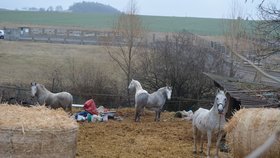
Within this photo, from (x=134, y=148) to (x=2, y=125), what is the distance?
386 centimetres

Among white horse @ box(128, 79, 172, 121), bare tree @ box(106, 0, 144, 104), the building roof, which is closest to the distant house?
the building roof

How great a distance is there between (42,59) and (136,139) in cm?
2090

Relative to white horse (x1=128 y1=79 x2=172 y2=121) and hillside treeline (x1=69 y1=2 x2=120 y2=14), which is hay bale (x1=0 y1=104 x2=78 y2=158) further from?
hillside treeline (x1=69 y1=2 x2=120 y2=14)

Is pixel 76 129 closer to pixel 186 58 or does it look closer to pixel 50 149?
pixel 50 149

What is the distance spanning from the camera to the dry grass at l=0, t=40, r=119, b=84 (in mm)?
24516

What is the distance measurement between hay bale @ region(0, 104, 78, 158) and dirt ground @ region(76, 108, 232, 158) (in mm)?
2157

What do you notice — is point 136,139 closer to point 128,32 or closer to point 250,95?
point 250,95

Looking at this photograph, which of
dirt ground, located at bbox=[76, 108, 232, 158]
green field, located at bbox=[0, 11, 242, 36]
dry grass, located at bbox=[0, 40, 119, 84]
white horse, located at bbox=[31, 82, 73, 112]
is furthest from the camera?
green field, located at bbox=[0, 11, 242, 36]

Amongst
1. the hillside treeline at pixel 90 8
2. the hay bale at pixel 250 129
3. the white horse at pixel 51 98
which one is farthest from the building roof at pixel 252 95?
the hillside treeline at pixel 90 8

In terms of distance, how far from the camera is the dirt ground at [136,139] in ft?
31.1

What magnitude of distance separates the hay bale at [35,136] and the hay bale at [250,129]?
7.99ft

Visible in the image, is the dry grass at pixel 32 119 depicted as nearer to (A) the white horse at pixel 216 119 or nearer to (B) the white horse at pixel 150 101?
(A) the white horse at pixel 216 119

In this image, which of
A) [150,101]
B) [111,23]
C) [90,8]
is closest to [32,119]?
[150,101]

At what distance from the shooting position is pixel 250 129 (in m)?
5.91
